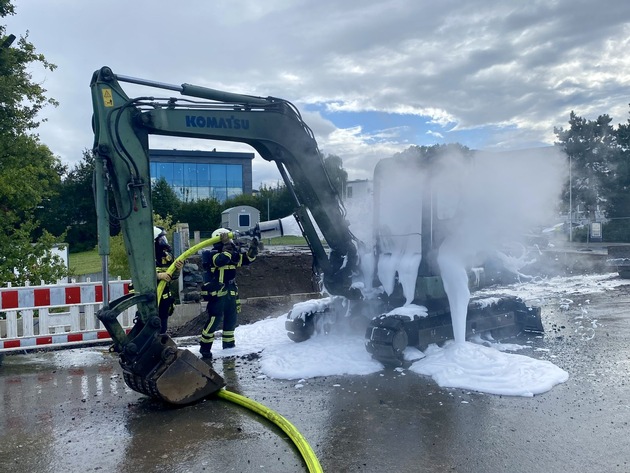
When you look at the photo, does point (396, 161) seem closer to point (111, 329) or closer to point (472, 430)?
point (472, 430)

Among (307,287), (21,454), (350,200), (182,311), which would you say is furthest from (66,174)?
(21,454)

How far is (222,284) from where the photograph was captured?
8.01 meters

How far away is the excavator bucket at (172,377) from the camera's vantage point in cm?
557

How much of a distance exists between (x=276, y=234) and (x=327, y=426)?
3.26 meters

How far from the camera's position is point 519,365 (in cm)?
680

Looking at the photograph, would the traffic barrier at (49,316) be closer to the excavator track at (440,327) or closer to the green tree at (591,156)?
the excavator track at (440,327)

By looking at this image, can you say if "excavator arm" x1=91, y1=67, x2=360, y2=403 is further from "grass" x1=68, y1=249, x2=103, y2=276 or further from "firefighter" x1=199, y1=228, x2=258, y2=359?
"grass" x1=68, y1=249, x2=103, y2=276

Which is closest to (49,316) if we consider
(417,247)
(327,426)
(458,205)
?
(327,426)

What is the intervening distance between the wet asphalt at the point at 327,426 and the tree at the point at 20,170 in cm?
391

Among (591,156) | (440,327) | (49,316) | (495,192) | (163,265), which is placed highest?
(591,156)

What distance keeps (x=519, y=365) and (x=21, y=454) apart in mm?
5725

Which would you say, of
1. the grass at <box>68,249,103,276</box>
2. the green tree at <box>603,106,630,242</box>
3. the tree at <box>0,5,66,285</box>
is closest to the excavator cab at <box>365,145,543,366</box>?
the tree at <box>0,5,66,285</box>

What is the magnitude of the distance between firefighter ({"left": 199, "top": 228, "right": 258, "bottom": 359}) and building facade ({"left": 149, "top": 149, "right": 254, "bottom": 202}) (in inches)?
1778

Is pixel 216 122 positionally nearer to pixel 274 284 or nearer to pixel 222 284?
pixel 222 284
